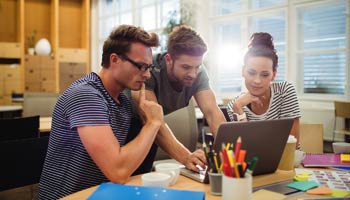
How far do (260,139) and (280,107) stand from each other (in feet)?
2.23

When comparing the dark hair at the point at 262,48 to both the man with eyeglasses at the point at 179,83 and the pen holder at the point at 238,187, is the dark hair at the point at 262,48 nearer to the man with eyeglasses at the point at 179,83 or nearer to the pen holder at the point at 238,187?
the man with eyeglasses at the point at 179,83

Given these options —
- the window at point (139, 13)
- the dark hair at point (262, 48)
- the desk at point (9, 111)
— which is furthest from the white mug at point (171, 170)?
the window at point (139, 13)

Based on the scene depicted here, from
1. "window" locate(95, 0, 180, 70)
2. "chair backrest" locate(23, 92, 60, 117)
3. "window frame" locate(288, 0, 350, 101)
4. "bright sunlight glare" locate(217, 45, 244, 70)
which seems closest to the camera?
"chair backrest" locate(23, 92, 60, 117)

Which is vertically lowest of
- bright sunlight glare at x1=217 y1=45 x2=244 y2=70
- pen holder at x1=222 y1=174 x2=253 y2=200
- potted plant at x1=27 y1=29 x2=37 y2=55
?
pen holder at x1=222 y1=174 x2=253 y2=200

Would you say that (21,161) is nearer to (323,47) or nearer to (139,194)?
(139,194)

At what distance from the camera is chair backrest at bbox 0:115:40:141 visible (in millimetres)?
2099

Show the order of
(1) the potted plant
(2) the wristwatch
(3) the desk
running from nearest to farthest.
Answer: (2) the wristwatch < (3) the desk < (1) the potted plant

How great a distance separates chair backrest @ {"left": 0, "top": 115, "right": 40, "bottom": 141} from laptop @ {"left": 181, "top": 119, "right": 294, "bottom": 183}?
1261mm

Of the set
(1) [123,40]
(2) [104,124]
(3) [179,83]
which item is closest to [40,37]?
(3) [179,83]

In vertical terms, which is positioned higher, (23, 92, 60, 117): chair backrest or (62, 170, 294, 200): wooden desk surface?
(23, 92, 60, 117): chair backrest

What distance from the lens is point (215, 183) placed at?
3.58 ft

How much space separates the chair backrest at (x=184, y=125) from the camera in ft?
8.24

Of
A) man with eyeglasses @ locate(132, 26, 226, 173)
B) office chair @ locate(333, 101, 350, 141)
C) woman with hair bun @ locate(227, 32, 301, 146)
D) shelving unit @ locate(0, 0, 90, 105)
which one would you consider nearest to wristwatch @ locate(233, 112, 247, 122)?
woman with hair bun @ locate(227, 32, 301, 146)

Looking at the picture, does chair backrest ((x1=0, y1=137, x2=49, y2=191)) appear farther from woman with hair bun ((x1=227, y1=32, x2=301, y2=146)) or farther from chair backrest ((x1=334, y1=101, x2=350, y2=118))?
chair backrest ((x1=334, y1=101, x2=350, y2=118))
